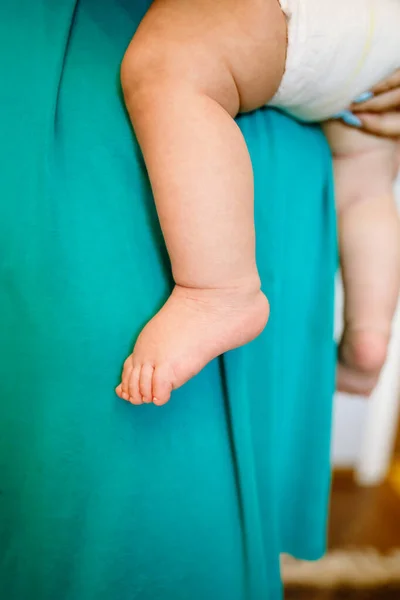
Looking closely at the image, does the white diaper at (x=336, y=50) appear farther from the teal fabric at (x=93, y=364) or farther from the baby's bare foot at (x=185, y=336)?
the baby's bare foot at (x=185, y=336)

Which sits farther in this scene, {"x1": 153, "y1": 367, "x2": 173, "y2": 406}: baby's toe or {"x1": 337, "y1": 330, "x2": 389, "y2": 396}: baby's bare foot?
{"x1": 337, "y1": 330, "x2": 389, "y2": 396}: baby's bare foot

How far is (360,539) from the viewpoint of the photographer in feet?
3.83

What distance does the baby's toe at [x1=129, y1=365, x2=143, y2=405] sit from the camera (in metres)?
0.42

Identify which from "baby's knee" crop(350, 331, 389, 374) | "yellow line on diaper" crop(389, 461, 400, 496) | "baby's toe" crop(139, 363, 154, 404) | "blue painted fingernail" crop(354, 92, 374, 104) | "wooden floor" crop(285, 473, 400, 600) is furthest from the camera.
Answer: "yellow line on diaper" crop(389, 461, 400, 496)

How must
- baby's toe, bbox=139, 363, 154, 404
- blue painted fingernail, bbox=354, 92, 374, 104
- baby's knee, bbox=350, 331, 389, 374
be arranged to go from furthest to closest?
baby's knee, bbox=350, 331, 389, 374 < blue painted fingernail, bbox=354, 92, 374, 104 < baby's toe, bbox=139, 363, 154, 404

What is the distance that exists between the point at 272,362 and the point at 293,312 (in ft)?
0.25

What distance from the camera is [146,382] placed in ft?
1.37

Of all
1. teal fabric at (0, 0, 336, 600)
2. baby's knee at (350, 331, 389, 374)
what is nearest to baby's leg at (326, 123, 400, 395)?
baby's knee at (350, 331, 389, 374)

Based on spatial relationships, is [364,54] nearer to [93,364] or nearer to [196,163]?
[196,163]

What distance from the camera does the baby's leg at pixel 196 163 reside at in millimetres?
424

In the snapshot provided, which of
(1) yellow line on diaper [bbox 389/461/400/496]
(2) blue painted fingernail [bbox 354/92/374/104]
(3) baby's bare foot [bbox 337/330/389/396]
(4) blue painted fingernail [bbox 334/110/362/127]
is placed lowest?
(1) yellow line on diaper [bbox 389/461/400/496]

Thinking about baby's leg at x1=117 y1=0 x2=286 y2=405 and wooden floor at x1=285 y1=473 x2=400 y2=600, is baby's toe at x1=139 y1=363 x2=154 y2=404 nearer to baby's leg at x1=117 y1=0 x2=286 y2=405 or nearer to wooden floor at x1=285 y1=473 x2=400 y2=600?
baby's leg at x1=117 y1=0 x2=286 y2=405

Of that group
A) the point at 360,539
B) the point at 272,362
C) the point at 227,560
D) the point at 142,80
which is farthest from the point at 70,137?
the point at 360,539

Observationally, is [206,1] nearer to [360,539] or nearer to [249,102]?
[249,102]
